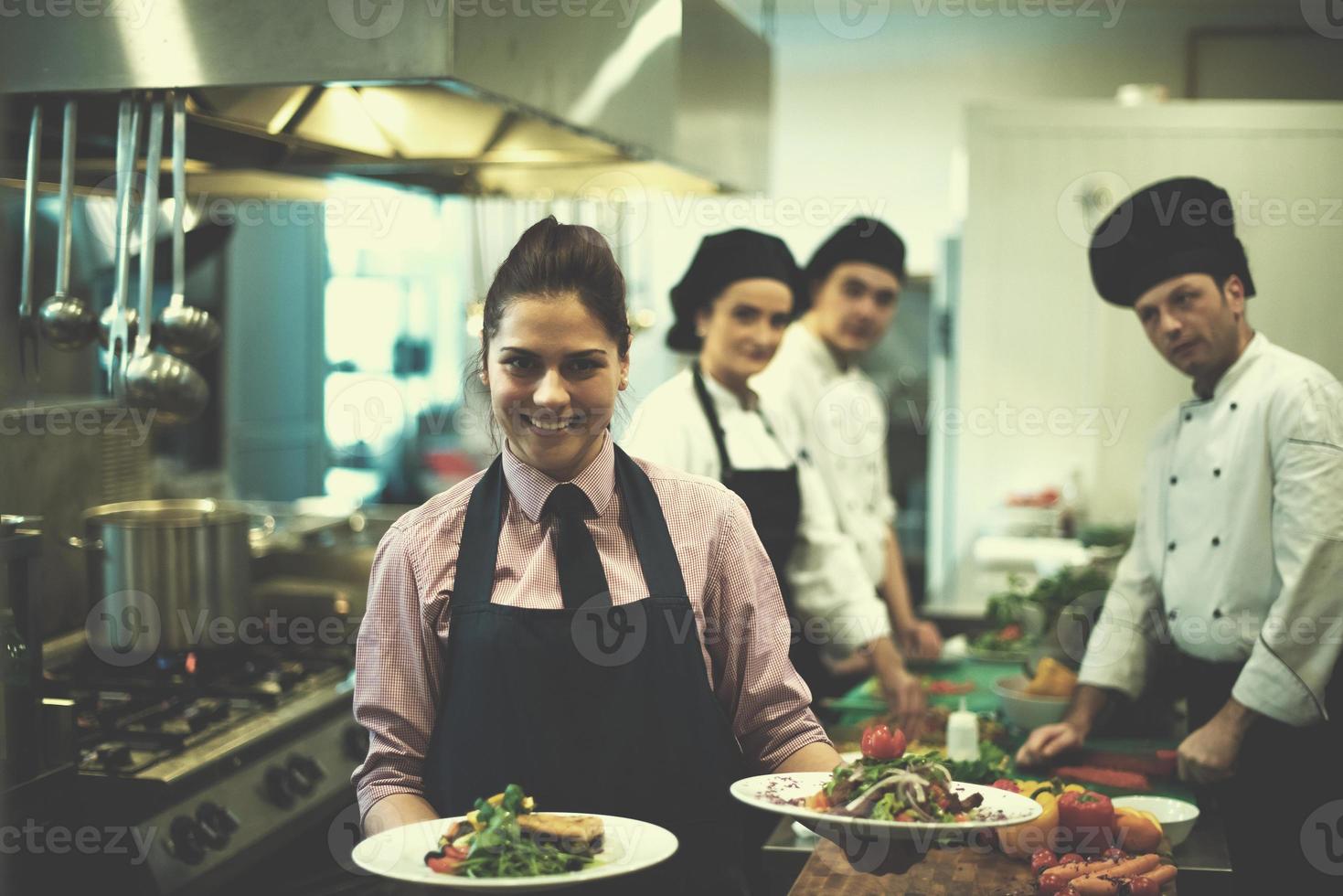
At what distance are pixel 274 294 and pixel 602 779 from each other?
5.82m

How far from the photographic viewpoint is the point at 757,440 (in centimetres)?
262

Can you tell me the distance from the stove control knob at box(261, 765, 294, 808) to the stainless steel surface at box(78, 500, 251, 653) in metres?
0.28

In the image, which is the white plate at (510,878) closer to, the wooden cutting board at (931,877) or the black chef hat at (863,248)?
the wooden cutting board at (931,877)

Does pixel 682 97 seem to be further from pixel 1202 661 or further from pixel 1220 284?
pixel 1202 661

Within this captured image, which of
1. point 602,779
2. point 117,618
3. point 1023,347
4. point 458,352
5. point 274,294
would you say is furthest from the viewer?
point 458,352

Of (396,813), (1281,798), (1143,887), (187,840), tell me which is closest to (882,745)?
(1143,887)

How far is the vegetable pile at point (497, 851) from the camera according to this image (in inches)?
51.9

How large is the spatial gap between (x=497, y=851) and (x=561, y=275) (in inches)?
24.8

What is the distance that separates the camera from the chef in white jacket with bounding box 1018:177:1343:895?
6.93ft

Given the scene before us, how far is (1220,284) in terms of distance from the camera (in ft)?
7.39

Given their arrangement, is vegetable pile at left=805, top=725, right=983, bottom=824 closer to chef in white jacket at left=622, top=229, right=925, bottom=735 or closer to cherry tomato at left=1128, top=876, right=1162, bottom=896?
cherry tomato at left=1128, top=876, right=1162, bottom=896

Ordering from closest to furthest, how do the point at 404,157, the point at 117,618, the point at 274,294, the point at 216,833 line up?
the point at 216,833 → the point at 117,618 → the point at 404,157 → the point at 274,294

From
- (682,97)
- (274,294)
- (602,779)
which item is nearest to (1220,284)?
(682,97)

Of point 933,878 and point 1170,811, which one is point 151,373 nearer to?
point 933,878
